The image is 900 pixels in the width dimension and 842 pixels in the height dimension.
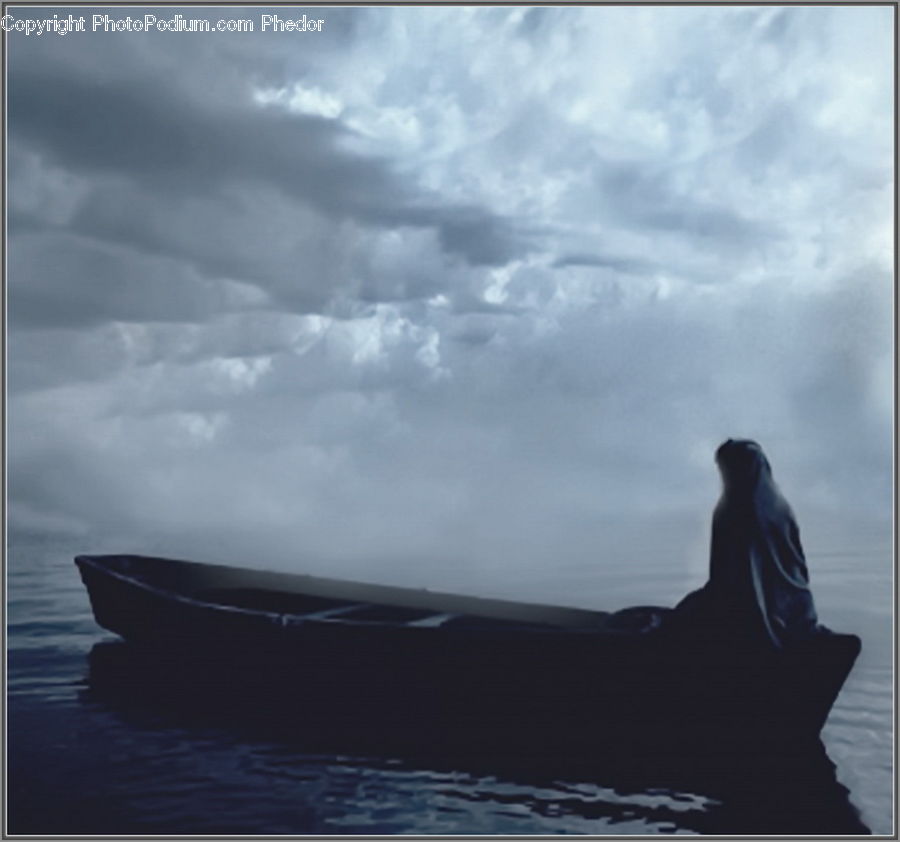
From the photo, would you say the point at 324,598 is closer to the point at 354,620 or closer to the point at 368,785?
the point at 354,620

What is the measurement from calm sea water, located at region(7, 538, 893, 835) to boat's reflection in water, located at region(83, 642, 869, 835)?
3 cm

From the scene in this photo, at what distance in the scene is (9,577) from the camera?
3362cm

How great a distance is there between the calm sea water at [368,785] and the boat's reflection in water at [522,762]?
0.03m

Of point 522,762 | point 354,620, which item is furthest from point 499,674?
point 354,620

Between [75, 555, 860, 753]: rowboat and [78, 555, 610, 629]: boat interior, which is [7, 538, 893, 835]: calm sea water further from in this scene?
[78, 555, 610, 629]: boat interior

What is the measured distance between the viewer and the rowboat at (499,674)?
30.3 ft

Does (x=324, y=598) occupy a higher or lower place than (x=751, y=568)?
lower

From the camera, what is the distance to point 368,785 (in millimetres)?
9000

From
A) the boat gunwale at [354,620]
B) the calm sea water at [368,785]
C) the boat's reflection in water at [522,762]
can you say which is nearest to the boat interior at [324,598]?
the boat gunwale at [354,620]

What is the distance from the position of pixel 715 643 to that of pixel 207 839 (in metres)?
5.56

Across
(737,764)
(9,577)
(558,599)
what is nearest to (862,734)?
(737,764)

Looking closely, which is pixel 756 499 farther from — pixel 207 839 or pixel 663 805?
pixel 207 839

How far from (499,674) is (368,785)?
2.17 m

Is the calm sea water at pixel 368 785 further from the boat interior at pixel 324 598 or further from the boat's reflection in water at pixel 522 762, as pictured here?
the boat interior at pixel 324 598
